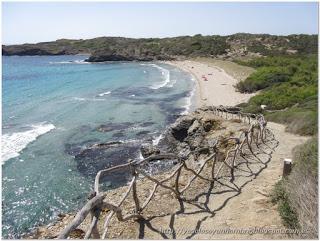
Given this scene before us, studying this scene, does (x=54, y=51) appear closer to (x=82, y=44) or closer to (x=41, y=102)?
(x=82, y=44)

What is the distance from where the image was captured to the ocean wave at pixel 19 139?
21745 mm

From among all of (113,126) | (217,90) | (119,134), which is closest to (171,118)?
(113,126)

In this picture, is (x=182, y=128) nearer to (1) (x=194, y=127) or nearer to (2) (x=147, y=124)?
(1) (x=194, y=127)

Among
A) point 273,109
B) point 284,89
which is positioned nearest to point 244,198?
point 273,109

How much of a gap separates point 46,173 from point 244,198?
1186 centimetres

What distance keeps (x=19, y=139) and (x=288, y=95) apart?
19.9 metres

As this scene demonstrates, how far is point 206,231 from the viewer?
6891 millimetres

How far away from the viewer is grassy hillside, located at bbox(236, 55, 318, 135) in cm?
1726

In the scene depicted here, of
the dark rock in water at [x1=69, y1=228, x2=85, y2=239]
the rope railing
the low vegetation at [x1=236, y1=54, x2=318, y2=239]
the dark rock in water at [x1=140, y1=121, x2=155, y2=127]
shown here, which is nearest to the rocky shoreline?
the rope railing

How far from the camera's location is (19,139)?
82.1 feet

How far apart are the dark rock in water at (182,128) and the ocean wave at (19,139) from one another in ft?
28.9

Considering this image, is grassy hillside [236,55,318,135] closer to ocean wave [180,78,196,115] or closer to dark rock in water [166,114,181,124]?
ocean wave [180,78,196,115]

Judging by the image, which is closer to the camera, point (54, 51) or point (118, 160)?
point (118, 160)

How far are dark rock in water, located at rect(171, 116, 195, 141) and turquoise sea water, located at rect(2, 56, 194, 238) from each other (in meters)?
2.35
